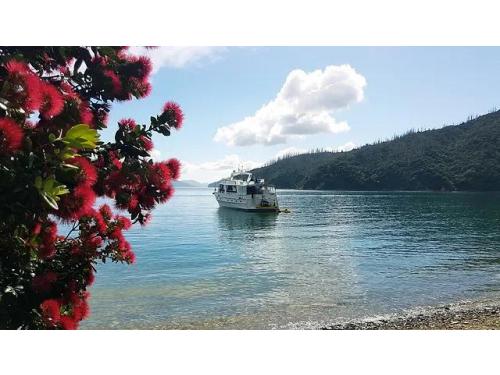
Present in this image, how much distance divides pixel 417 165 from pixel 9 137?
138 metres

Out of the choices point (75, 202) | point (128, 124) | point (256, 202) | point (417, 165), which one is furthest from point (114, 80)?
point (417, 165)

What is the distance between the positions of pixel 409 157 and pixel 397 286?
128m

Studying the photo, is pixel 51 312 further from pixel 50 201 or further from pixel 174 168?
pixel 50 201

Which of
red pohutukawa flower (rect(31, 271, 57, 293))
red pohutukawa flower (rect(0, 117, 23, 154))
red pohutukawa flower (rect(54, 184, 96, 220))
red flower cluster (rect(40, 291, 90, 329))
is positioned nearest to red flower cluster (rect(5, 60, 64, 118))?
red pohutukawa flower (rect(0, 117, 23, 154))

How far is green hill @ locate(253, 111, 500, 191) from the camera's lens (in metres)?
110

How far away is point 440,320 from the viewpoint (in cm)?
1081

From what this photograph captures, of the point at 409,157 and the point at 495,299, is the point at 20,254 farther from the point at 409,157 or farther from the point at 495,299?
the point at 409,157

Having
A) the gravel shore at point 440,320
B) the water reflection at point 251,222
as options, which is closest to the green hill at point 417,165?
the water reflection at point 251,222

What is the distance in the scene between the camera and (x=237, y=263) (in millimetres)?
21703

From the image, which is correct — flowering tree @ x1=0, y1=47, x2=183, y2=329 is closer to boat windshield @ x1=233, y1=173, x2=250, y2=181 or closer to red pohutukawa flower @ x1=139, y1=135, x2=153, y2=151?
red pohutukawa flower @ x1=139, y1=135, x2=153, y2=151

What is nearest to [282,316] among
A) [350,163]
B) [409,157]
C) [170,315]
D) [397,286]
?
[170,315]

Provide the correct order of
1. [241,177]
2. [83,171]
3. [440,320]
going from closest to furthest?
1. [83,171]
2. [440,320]
3. [241,177]

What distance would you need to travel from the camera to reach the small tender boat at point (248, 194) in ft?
187
